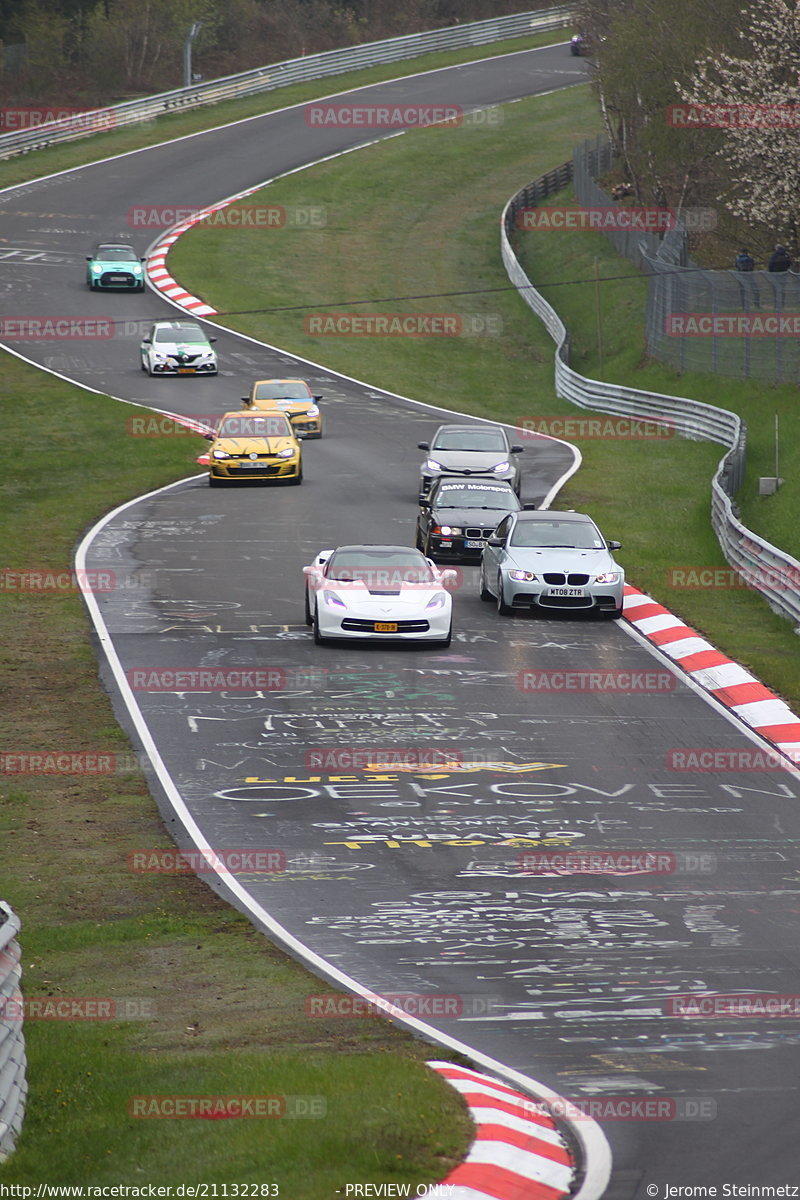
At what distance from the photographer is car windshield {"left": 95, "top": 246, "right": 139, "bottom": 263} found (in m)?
56.1

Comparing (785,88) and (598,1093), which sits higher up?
(785,88)

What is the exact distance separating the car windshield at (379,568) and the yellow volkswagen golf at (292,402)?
15.8 m

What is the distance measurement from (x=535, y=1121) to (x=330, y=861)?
19.2 ft

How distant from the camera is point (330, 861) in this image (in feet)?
47.6

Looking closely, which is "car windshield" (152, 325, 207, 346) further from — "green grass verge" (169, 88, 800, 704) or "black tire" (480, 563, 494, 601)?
"black tire" (480, 563, 494, 601)

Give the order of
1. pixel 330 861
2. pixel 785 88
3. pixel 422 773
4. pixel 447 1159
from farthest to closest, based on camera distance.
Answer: pixel 785 88 → pixel 422 773 → pixel 330 861 → pixel 447 1159

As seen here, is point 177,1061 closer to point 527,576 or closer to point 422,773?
point 422,773

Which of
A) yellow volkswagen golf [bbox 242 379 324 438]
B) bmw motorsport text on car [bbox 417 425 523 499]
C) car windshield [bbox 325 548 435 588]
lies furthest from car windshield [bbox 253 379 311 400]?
car windshield [bbox 325 548 435 588]

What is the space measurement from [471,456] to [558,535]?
25.3 ft

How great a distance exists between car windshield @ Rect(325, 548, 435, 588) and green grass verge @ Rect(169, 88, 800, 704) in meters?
4.67

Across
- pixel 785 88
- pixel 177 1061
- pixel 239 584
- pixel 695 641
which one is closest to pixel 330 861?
pixel 177 1061

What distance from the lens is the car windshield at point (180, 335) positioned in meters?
47.3

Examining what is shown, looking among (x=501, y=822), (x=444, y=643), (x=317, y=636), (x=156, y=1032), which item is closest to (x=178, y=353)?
(x=317, y=636)

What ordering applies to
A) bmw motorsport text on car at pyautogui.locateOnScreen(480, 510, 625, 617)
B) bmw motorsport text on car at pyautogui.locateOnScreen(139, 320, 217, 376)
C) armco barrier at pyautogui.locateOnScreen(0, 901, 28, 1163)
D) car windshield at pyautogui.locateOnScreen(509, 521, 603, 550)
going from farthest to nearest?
bmw motorsport text on car at pyautogui.locateOnScreen(139, 320, 217, 376) → car windshield at pyautogui.locateOnScreen(509, 521, 603, 550) → bmw motorsport text on car at pyautogui.locateOnScreen(480, 510, 625, 617) → armco barrier at pyautogui.locateOnScreen(0, 901, 28, 1163)
